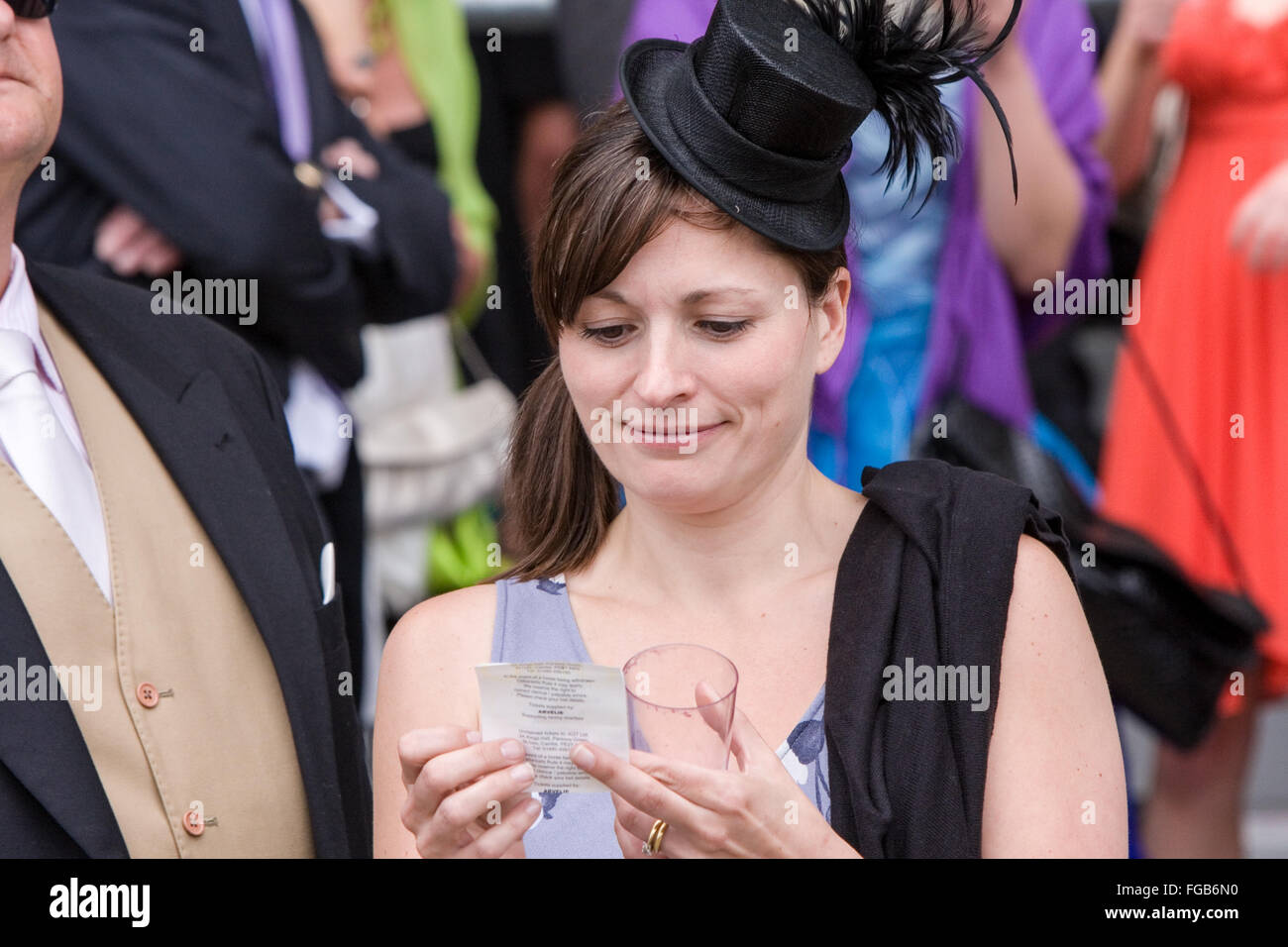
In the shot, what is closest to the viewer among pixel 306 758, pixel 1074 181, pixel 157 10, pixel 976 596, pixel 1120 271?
pixel 976 596

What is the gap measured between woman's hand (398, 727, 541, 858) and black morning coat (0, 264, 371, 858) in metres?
0.35

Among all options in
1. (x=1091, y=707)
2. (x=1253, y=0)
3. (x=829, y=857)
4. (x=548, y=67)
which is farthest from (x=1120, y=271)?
(x=829, y=857)

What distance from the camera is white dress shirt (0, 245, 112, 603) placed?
208 centimetres

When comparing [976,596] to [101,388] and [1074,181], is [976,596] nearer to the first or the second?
[101,388]

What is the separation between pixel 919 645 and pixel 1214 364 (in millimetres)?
2061

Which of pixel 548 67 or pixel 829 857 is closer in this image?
pixel 829 857

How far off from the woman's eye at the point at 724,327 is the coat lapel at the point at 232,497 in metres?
0.69

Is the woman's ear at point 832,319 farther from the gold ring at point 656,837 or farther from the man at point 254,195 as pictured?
the man at point 254,195

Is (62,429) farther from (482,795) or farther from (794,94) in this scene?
(794,94)

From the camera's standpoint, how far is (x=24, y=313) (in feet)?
7.00

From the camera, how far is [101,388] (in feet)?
7.31

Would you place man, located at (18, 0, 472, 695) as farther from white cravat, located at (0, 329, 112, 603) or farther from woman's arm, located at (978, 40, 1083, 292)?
woman's arm, located at (978, 40, 1083, 292)

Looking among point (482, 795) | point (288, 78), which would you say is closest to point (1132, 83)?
point (288, 78)
